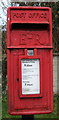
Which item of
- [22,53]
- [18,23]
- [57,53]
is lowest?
[57,53]

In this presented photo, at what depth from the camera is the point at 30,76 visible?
2938 mm

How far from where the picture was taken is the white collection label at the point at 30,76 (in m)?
2.91

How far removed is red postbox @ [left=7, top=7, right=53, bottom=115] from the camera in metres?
2.92

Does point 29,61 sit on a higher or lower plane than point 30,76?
higher

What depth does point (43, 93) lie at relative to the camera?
2959 mm

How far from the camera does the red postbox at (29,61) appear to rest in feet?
9.57

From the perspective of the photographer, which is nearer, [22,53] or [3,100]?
[22,53]

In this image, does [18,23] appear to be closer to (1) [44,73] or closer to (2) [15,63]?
(2) [15,63]

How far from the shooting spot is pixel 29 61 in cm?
293

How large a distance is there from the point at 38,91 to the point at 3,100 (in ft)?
11.9

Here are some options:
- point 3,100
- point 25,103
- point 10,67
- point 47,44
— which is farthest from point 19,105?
point 3,100

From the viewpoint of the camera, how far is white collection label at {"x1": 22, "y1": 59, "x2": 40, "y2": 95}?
115 inches

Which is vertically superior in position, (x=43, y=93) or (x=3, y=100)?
(x=43, y=93)

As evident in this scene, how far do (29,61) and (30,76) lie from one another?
0.57ft
